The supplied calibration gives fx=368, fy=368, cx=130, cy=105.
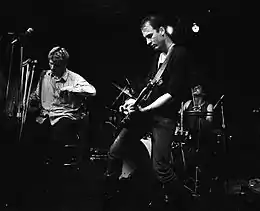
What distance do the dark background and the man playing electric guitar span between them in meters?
3.15

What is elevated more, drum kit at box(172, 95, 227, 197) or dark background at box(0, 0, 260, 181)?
dark background at box(0, 0, 260, 181)

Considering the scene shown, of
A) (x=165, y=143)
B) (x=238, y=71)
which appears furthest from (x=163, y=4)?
(x=165, y=143)

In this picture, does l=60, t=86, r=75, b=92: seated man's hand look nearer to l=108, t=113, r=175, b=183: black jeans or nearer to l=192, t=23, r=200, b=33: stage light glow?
l=108, t=113, r=175, b=183: black jeans

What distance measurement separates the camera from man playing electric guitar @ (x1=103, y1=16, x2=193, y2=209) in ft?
7.52

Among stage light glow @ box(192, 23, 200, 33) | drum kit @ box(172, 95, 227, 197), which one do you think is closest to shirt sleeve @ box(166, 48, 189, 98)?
drum kit @ box(172, 95, 227, 197)

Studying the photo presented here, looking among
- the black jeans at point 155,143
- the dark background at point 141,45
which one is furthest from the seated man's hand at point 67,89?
the dark background at point 141,45

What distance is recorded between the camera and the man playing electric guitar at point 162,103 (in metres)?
2.29

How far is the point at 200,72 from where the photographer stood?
6953 millimetres

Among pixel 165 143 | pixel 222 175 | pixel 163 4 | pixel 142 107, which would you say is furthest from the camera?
pixel 163 4

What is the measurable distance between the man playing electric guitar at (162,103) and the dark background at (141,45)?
124 inches

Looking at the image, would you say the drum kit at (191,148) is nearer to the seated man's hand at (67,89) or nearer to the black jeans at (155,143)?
the seated man's hand at (67,89)

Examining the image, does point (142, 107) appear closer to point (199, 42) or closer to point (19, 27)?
point (19, 27)

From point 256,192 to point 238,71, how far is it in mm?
3843

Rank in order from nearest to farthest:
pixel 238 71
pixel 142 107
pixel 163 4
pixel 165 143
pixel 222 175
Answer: pixel 165 143 → pixel 142 107 → pixel 222 175 → pixel 163 4 → pixel 238 71
